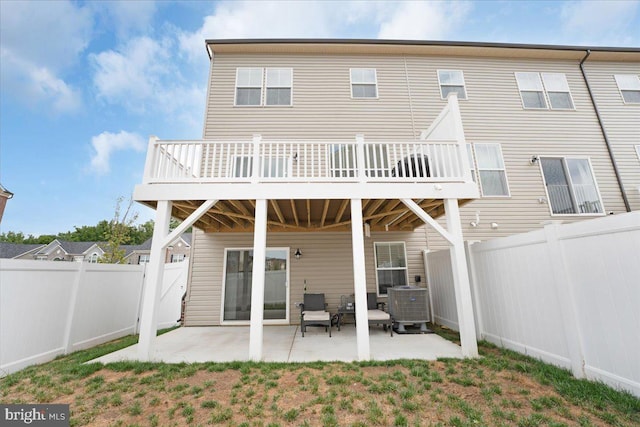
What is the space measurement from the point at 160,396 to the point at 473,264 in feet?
18.7

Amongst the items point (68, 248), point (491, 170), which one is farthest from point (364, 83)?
point (68, 248)

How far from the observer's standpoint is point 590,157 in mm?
8008

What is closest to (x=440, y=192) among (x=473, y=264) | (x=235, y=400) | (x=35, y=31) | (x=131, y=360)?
(x=473, y=264)

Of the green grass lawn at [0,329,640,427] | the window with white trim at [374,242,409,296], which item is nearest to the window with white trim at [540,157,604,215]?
the window with white trim at [374,242,409,296]

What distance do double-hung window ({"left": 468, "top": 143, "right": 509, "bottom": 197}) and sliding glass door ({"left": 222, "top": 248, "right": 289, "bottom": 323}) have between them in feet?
20.9

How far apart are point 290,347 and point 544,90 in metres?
11.4

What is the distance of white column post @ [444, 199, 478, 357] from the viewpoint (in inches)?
163

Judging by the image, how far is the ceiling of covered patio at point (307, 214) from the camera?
5344mm

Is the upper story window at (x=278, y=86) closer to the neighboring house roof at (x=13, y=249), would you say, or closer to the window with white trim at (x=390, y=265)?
the window with white trim at (x=390, y=265)

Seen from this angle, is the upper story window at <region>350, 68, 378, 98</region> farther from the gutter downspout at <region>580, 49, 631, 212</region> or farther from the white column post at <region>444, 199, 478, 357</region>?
the gutter downspout at <region>580, 49, 631, 212</region>

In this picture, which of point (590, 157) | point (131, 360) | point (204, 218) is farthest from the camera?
point (590, 157)

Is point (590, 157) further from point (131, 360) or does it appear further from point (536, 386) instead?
point (131, 360)

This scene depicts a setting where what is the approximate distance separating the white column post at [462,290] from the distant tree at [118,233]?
480 inches

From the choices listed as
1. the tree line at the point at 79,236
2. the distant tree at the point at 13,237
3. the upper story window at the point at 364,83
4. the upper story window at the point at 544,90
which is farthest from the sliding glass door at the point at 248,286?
the distant tree at the point at 13,237
